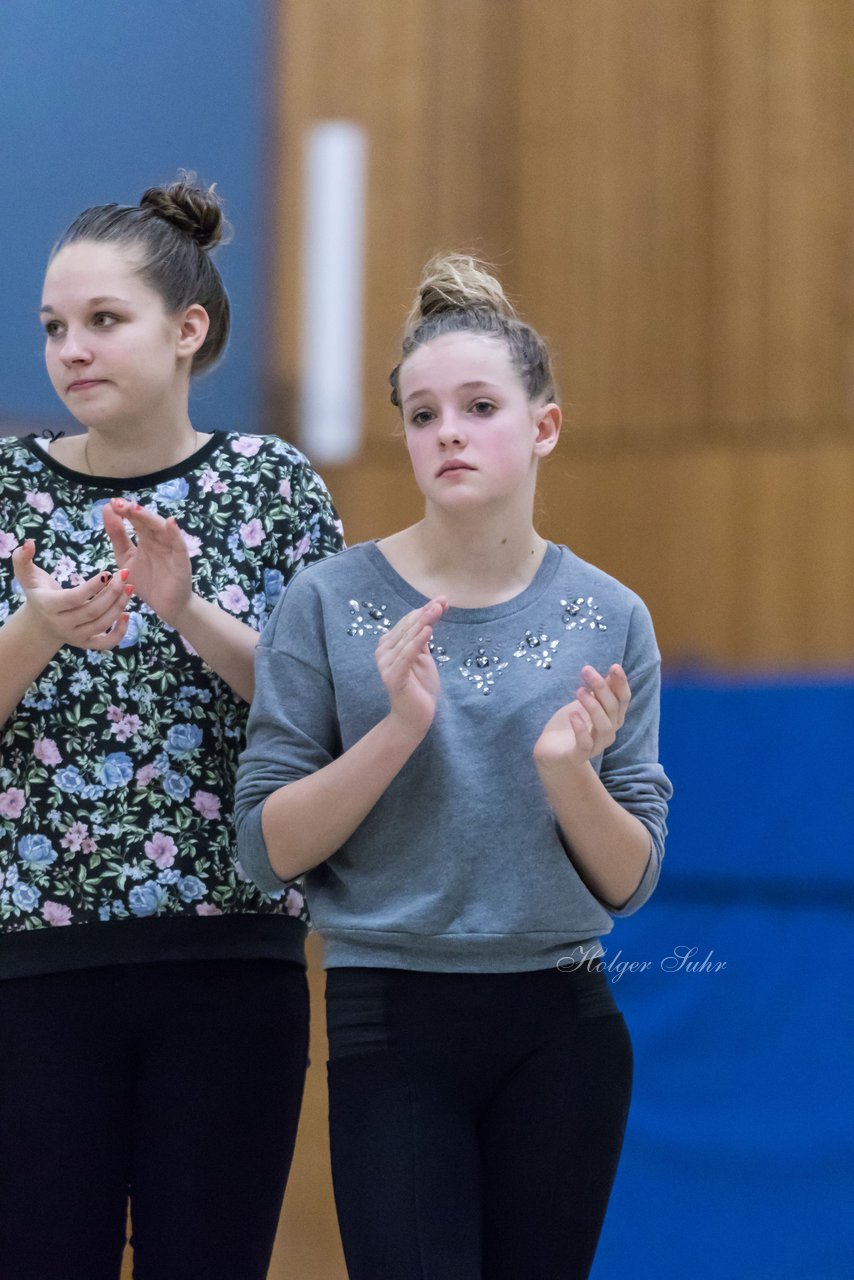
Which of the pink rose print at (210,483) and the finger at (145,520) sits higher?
the pink rose print at (210,483)

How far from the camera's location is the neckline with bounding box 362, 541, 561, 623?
4.89ft

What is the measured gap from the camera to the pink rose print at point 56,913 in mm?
1476

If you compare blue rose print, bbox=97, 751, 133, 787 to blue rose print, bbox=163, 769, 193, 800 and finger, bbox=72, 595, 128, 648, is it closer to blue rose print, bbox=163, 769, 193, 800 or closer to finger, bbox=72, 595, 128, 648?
blue rose print, bbox=163, 769, 193, 800

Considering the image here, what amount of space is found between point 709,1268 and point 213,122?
2.27 meters

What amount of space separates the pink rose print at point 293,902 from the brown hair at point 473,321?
1.69 ft

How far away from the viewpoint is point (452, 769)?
4.69 feet

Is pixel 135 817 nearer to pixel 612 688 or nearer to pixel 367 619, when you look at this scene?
pixel 367 619

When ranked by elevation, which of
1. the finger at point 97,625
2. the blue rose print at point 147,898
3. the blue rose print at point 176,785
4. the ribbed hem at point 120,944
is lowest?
the ribbed hem at point 120,944

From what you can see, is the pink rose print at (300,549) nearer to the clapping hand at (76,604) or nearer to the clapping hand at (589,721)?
the clapping hand at (76,604)

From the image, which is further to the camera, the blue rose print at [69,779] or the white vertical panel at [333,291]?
the white vertical panel at [333,291]

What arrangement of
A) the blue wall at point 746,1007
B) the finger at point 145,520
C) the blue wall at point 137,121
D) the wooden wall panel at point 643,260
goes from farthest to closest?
1. the blue wall at point 137,121
2. the wooden wall panel at point 643,260
3. the blue wall at point 746,1007
4. the finger at point 145,520

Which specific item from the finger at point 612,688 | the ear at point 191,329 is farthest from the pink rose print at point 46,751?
the finger at point 612,688

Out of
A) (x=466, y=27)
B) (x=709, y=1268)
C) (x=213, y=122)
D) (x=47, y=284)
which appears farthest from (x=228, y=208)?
(x=709, y=1268)

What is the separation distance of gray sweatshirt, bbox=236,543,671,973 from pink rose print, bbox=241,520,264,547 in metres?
0.10
